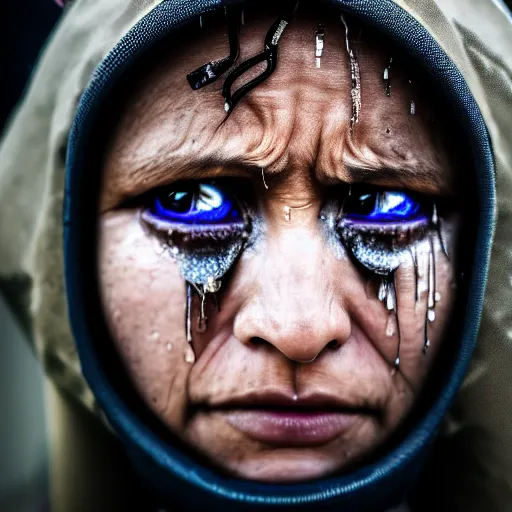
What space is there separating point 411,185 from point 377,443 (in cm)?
47

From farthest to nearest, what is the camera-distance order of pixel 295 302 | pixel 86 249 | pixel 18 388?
pixel 18 388 → pixel 86 249 → pixel 295 302

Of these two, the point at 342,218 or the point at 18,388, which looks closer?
the point at 342,218

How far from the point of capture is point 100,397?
37.5 inches

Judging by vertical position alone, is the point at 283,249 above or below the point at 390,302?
above

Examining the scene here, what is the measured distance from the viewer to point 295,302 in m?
0.81

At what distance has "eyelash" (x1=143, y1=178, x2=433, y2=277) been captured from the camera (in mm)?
883

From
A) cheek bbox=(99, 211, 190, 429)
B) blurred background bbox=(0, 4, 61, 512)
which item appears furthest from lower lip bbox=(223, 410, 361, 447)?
blurred background bbox=(0, 4, 61, 512)

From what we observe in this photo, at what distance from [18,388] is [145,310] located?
1039 mm

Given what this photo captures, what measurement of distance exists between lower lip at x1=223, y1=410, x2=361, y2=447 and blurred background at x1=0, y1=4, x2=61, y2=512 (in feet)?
2.64

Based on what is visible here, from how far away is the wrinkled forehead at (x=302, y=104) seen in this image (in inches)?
32.2

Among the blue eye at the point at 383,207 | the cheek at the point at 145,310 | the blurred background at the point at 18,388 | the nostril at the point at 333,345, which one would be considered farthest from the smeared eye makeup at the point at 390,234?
the blurred background at the point at 18,388

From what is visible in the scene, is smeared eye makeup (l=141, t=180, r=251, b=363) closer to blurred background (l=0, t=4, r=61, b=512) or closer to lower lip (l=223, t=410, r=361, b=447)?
lower lip (l=223, t=410, r=361, b=447)

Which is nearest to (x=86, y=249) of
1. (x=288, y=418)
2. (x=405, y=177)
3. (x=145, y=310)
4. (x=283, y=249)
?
(x=145, y=310)

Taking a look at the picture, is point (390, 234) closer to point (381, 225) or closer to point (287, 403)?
point (381, 225)
